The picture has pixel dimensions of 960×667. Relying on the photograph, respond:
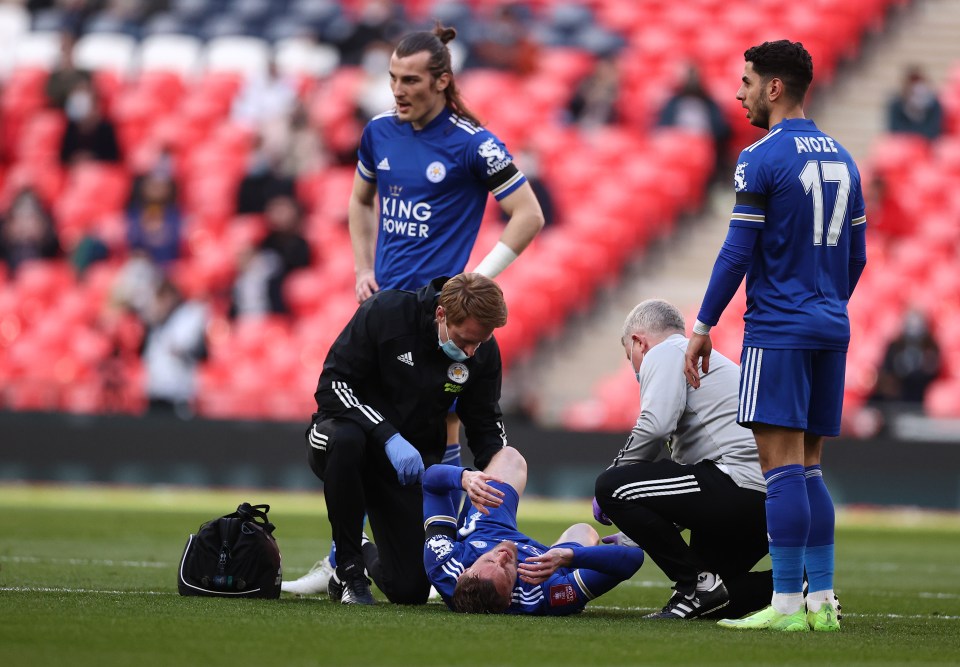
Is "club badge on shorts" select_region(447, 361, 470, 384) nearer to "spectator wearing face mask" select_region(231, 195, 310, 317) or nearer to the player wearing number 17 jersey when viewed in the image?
the player wearing number 17 jersey

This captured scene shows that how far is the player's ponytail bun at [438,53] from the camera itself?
22.6ft

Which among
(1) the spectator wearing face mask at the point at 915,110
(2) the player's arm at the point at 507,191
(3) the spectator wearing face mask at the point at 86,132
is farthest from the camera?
(3) the spectator wearing face mask at the point at 86,132

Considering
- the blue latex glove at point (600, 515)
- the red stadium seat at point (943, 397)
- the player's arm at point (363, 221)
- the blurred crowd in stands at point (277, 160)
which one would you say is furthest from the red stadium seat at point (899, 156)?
the blue latex glove at point (600, 515)

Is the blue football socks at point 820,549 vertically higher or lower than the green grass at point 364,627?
higher

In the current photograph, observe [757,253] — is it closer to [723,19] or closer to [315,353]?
[315,353]

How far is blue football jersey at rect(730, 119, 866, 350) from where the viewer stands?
217 inches

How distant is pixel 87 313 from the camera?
1730 cm

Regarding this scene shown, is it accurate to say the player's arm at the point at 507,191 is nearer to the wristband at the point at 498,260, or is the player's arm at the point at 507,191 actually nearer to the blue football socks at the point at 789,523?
the wristband at the point at 498,260

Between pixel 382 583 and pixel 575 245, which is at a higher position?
pixel 575 245

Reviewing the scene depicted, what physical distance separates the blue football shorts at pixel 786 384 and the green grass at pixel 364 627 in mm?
766

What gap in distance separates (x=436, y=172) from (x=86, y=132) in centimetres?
1335

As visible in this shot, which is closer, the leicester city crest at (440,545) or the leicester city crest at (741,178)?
the leicester city crest at (741,178)

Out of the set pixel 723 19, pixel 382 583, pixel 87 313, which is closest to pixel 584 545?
pixel 382 583

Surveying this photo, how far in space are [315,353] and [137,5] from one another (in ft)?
25.6
